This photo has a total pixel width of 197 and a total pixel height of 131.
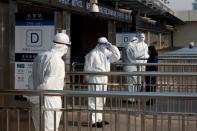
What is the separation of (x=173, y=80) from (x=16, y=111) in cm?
589

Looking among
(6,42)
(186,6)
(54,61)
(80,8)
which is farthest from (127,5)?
(186,6)

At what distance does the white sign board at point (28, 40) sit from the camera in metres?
11.2

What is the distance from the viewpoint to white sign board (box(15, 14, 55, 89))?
11.2m

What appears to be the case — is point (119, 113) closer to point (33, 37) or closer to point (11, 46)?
point (11, 46)

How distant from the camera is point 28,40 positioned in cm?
1145

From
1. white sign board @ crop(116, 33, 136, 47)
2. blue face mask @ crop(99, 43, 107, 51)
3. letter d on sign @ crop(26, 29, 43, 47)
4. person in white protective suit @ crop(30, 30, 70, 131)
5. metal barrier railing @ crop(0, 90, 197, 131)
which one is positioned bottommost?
metal barrier railing @ crop(0, 90, 197, 131)

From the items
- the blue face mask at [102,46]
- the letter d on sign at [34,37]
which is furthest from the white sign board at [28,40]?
the blue face mask at [102,46]

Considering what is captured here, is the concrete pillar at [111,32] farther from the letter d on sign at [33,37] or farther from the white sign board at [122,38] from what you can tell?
the letter d on sign at [33,37]

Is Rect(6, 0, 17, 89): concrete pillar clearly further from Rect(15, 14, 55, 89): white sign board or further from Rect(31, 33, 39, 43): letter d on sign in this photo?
Rect(31, 33, 39, 43): letter d on sign

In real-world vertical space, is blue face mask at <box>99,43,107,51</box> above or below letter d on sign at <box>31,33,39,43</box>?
below

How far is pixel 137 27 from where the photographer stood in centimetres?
2348

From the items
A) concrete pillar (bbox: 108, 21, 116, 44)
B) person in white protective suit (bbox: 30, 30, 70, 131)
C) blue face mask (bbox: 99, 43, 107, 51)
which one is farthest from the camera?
concrete pillar (bbox: 108, 21, 116, 44)

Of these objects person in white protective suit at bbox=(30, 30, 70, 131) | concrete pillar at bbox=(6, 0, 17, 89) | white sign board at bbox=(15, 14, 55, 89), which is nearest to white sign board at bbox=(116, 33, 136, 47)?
white sign board at bbox=(15, 14, 55, 89)

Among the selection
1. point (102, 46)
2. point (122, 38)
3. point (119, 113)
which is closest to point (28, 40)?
point (102, 46)
